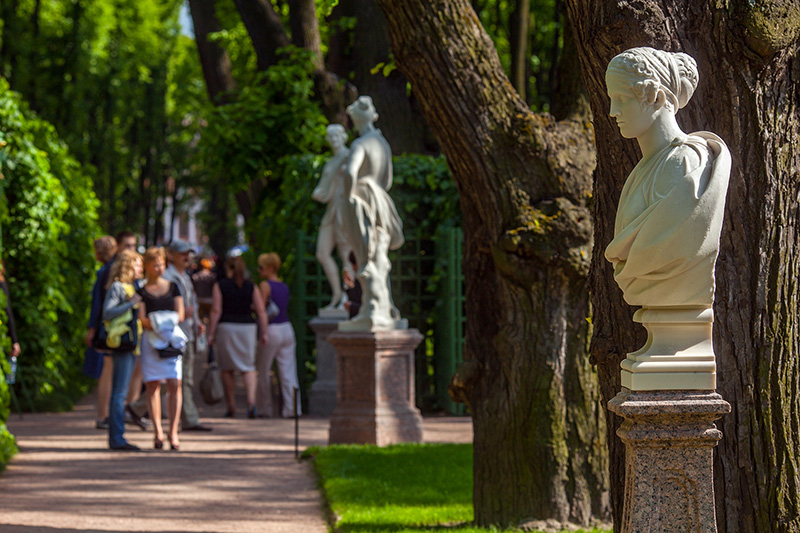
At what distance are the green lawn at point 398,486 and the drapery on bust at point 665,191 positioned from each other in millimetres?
3088

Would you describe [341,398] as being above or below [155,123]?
below

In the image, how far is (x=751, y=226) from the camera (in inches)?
178

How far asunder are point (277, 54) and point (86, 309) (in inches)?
190

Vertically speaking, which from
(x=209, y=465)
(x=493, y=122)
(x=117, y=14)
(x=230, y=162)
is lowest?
(x=209, y=465)

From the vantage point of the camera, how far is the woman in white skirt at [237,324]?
42.0ft

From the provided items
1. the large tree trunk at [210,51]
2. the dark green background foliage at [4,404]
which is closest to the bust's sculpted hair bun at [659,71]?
the dark green background foliage at [4,404]

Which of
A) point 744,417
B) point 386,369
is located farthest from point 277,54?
point 744,417

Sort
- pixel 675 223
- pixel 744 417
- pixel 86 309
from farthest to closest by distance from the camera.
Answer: pixel 86 309, pixel 744 417, pixel 675 223

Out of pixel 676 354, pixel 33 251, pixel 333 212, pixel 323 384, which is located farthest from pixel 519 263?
pixel 33 251

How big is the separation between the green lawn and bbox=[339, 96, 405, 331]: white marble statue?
1.52 m

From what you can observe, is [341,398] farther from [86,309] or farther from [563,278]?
[86,309]

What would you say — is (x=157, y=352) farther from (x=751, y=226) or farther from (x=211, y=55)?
(x=211, y=55)

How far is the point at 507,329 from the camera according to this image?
22.0 feet

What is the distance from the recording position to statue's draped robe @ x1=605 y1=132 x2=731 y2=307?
3.65 meters
